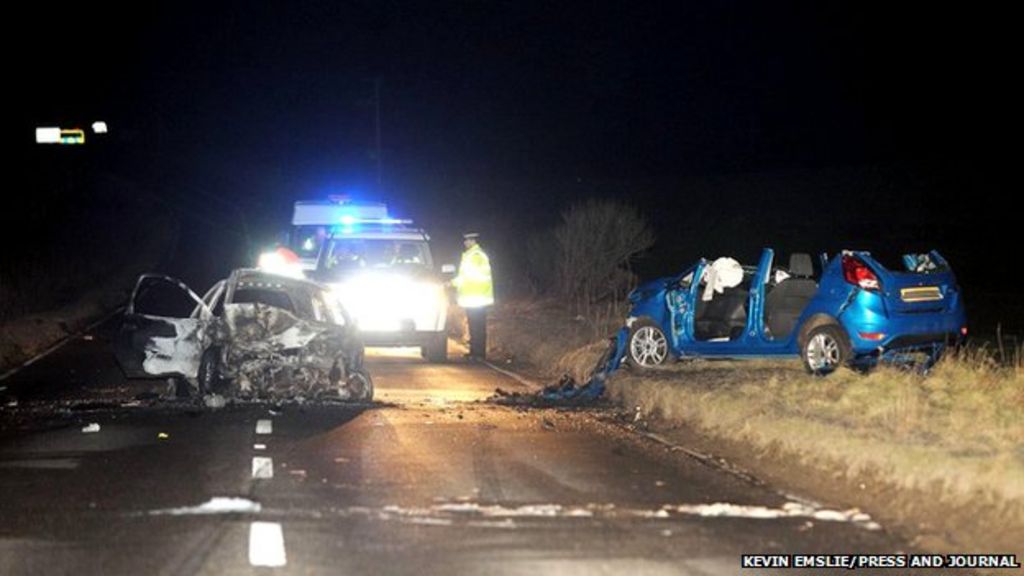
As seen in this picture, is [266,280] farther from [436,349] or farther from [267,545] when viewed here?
[267,545]

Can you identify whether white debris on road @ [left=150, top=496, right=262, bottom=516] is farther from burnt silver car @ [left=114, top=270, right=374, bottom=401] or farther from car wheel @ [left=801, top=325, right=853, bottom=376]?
car wheel @ [left=801, top=325, right=853, bottom=376]

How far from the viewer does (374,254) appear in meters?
21.0

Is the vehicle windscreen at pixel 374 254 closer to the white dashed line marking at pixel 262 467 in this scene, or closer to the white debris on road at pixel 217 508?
the white dashed line marking at pixel 262 467

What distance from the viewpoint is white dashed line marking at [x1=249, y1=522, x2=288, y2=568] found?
7.05m

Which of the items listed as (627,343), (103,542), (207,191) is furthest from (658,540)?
(207,191)

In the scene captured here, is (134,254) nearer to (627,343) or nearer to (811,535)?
(627,343)

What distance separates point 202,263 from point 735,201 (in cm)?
2796

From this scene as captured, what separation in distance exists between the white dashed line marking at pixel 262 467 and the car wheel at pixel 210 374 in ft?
14.0

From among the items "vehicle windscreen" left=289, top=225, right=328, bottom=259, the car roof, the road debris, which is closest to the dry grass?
→ the car roof

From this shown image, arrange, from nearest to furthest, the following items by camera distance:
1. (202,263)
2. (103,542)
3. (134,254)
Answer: (103,542) → (202,263) → (134,254)

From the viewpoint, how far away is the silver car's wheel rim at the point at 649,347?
1562cm

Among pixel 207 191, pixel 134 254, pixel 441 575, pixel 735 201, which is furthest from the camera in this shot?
pixel 207 191

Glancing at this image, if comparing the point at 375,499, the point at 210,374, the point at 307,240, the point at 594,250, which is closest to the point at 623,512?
the point at 375,499

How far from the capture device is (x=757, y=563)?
711cm
